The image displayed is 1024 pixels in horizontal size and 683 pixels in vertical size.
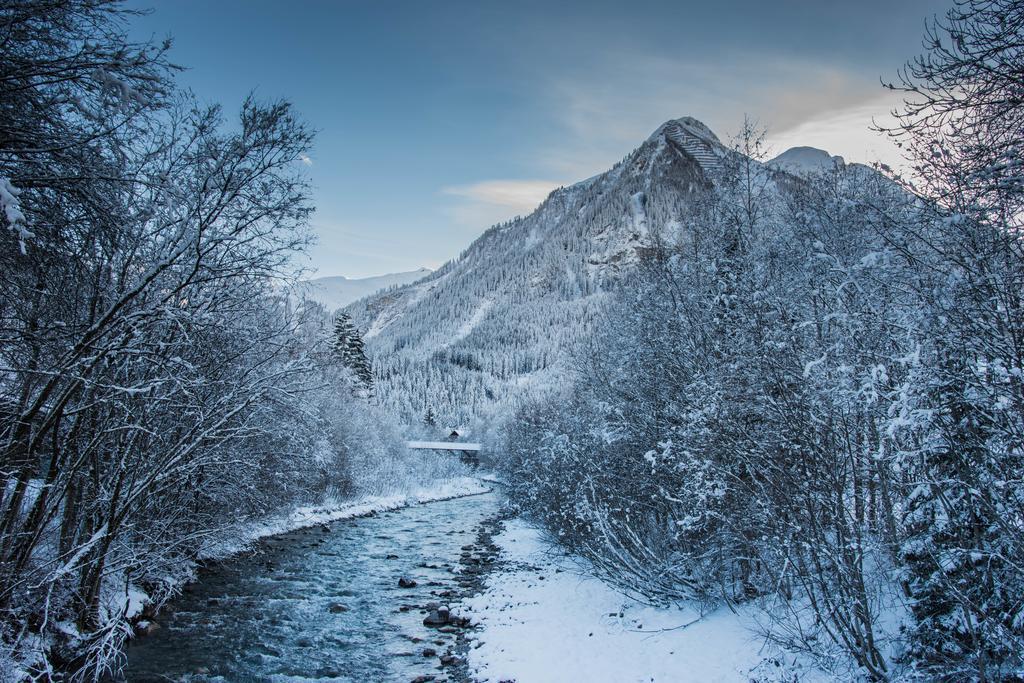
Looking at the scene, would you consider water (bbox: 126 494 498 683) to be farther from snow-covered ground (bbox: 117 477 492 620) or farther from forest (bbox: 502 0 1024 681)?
forest (bbox: 502 0 1024 681)

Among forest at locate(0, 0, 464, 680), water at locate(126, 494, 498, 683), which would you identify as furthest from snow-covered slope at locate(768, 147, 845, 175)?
water at locate(126, 494, 498, 683)

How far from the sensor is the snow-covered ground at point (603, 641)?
8.02 meters

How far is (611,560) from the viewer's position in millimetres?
13398

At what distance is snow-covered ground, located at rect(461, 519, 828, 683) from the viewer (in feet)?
26.3

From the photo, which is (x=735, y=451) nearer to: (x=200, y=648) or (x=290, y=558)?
(x=200, y=648)

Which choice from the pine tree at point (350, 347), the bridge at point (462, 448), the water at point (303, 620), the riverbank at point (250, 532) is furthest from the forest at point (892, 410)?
the bridge at point (462, 448)

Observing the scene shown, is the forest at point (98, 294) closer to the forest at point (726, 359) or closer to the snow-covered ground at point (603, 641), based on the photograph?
the forest at point (726, 359)

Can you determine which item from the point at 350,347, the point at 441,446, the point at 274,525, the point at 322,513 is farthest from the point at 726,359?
the point at 441,446

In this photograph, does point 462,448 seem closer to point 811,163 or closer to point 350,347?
point 350,347

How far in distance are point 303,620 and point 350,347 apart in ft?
129

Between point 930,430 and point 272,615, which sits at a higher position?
point 930,430

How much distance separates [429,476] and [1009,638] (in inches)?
2359

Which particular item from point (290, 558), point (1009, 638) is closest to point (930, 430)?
point (1009, 638)

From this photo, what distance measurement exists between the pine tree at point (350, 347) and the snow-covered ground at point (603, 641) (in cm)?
3663
